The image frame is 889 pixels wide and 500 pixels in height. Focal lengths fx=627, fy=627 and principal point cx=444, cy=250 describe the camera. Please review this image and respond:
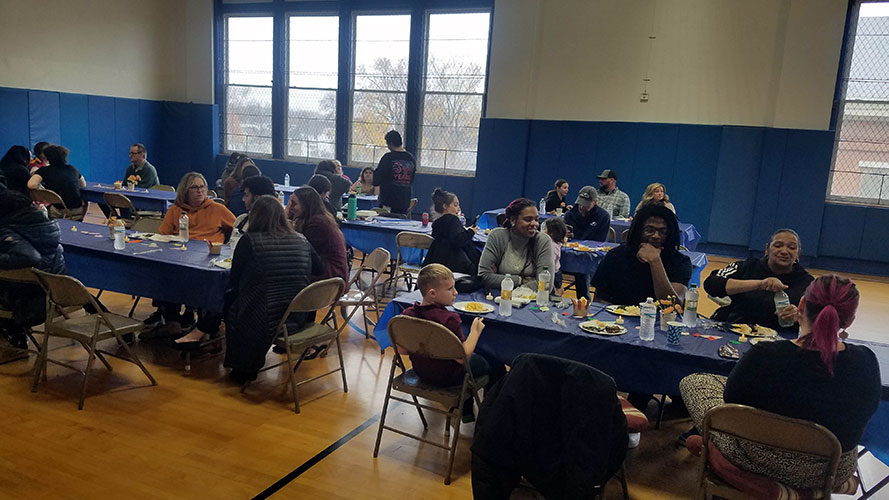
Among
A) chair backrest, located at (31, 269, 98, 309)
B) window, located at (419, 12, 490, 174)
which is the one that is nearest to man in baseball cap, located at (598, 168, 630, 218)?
window, located at (419, 12, 490, 174)

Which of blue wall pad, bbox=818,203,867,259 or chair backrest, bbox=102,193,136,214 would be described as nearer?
chair backrest, bbox=102,193,136,214

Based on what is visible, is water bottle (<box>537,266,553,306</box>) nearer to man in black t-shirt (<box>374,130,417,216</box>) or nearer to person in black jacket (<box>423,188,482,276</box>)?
person in black jacket (<box>423,188,482,276</box>)

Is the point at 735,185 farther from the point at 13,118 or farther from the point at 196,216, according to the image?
the point at 13,118

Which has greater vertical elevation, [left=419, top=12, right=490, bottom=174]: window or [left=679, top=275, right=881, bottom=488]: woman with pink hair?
[left=419, top=12, right=490, bottom=174]: window

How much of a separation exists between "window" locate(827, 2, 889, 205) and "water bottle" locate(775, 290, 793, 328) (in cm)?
811

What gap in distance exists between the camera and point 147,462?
338 cm

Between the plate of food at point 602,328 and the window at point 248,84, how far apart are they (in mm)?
11918

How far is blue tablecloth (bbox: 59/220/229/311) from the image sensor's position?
14.7 ft

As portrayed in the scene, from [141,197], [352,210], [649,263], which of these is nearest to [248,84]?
[141,197]

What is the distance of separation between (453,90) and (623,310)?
9373mm

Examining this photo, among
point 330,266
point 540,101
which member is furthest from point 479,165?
point 330,266

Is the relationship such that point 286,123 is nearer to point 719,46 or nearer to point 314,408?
point 719,46

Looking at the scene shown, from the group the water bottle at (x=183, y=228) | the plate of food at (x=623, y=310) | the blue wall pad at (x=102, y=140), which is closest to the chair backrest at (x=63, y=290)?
the water bottle at (x=183, y=228)

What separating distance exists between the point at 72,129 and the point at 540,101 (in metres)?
9.36
